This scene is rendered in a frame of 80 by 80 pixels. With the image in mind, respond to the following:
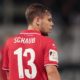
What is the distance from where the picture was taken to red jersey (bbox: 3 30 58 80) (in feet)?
16.4

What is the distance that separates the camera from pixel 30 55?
16.6ft

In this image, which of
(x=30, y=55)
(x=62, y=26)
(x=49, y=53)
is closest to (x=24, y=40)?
(x=30, y=55)

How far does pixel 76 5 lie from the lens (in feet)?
35.0

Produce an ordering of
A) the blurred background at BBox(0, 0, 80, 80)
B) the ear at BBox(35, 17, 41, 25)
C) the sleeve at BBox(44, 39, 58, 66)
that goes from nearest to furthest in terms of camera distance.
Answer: the sleeve at BBox(44, 39, 58, 66)
the ear at BBox(35, 17, 41, 25)
the blurred background at BBox(0, 0, 80, 80)

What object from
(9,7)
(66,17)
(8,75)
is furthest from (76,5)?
(8,75)

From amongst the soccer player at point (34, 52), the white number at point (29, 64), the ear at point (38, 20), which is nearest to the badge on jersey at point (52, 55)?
the soccer player at point (34, 52)

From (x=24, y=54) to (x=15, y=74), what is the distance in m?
0.22

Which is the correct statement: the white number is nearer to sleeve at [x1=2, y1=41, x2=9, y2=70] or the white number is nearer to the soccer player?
the soccer player

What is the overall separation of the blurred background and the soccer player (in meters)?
4.51

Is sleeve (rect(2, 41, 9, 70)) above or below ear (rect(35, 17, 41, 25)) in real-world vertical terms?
below

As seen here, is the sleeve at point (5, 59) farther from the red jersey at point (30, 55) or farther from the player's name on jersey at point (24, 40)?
the player's name on jersey at point (24, 40)

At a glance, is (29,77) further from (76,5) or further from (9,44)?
(76,5)

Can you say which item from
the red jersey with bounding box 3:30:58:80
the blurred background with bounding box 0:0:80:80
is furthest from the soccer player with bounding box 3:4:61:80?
the blurred background with bounding box 0:0:80:80

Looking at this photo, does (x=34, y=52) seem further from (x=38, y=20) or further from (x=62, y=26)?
(x=62, y=26)
